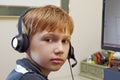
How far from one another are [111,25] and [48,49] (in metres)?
0.69

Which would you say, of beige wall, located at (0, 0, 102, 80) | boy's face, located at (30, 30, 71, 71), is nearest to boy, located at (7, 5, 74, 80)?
boy's face, located at (30, 30, 71, 71)

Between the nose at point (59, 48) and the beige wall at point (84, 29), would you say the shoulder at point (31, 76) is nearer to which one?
the nose at point (59, 48)

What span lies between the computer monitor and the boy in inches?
23.2

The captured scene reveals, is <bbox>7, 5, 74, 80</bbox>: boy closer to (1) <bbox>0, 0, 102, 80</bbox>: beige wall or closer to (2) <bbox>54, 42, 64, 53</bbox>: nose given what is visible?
(2) <bbox>54, 42, 64, 53</bbox>: nose

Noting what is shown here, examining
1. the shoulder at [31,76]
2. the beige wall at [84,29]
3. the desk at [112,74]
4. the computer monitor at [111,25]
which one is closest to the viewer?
the shoulder at [31,76]

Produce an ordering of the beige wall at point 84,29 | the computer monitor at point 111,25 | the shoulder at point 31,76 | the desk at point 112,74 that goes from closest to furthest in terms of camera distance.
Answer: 1. the shoulder at point 31,76
2. the desk at point 112,74
3. the computer monitor at point 111,25
4. the beige wall at point 84,29

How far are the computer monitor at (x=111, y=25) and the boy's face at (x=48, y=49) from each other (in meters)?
0.61

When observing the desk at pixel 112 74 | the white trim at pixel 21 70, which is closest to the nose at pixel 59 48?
the white trim at pixel 21 70

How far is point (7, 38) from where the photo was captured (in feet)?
4.80

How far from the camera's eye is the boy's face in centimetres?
76

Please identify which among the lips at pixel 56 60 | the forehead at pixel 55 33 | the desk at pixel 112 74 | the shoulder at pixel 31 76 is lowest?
the desk at pixel 112 74

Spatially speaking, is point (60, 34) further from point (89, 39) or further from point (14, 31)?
point (89, 39)

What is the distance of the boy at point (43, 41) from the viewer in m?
0.76

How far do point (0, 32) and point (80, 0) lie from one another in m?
0.61
